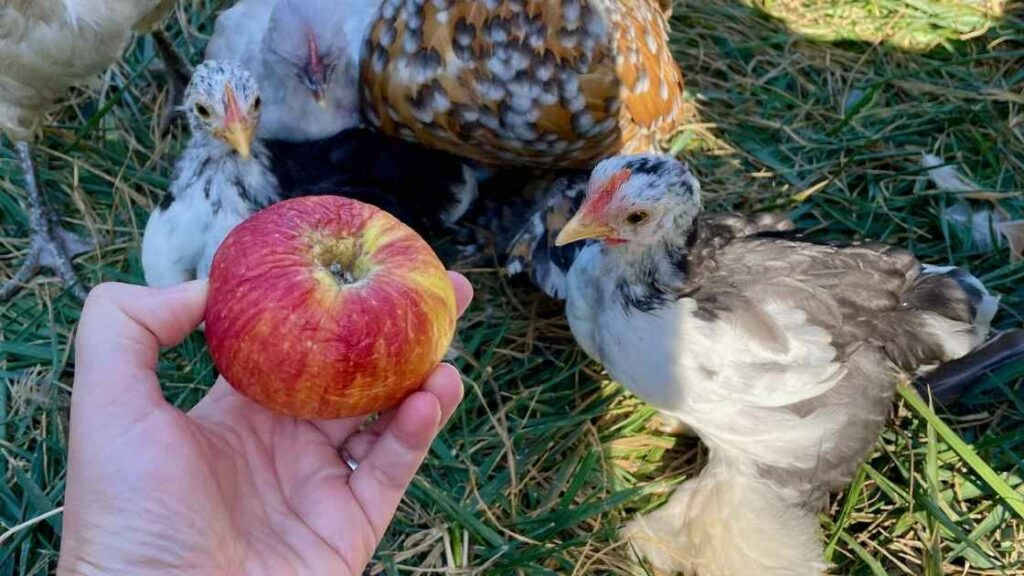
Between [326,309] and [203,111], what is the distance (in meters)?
1.09

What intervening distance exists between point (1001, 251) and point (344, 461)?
2.15 meters

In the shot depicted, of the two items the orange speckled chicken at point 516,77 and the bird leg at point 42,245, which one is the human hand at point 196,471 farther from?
the bird leg at point 42,245

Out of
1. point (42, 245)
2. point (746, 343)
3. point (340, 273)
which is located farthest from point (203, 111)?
point (746, 343)

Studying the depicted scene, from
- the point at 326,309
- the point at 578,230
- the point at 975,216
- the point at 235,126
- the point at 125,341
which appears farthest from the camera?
the point at 975,216

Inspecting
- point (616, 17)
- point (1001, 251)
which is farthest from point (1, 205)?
point (1001, 251)

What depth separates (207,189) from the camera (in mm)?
2234

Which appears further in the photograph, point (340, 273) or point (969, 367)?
point (969, 367)

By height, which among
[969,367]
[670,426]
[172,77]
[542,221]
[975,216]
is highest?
[172,77]

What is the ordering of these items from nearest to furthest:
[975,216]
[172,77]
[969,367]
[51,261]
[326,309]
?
1. [326,309]
2. [969,367]
3. [51,261]
4. [975,216]
5. [172,77]

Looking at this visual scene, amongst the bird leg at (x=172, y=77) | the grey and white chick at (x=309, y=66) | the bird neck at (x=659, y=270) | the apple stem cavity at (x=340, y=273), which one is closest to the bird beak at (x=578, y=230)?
the bird neck at (x=659, y=270)

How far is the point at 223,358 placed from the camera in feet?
4.49

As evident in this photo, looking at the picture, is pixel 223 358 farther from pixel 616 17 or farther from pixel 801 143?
pixel 801 143

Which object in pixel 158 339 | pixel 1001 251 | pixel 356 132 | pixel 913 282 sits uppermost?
pixel 158 339

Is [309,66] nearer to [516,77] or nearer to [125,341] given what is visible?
[516,77]
